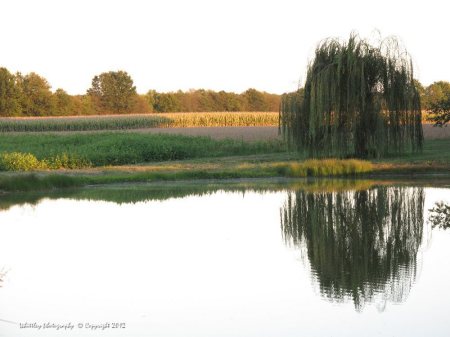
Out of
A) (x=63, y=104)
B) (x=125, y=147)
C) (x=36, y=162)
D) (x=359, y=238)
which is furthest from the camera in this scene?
(x=63, y=104)

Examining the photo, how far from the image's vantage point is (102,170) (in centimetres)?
3734

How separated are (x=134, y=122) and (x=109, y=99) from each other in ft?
134

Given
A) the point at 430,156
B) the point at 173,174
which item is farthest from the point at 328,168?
the point at 430,156

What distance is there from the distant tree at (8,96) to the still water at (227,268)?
73287 mm

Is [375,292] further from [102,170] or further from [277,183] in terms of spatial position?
[102,170]

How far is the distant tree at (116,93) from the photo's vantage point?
117 metres

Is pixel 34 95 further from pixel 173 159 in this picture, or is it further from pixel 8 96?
pixel 173 159

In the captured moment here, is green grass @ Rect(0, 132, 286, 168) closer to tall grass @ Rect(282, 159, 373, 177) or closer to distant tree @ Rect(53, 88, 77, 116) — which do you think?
tall grass @ Rect(282, 159, 373, 177)

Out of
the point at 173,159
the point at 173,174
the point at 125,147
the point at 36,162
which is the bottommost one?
the point at 173,159

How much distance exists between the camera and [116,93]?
383ft

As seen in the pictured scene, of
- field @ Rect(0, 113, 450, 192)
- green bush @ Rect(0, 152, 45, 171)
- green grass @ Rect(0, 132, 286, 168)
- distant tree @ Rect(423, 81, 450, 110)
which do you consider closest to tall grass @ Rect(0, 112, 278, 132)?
field @ Rect(0, 113, 450, 192)

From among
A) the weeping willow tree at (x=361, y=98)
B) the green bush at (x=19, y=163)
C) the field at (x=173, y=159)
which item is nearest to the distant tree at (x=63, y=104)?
the field at (x=173, y=159)

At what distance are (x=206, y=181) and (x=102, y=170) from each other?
637 cm

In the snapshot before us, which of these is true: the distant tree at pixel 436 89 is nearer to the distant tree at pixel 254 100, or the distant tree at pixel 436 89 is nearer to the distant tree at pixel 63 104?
the distant tree at pixel 254 100
